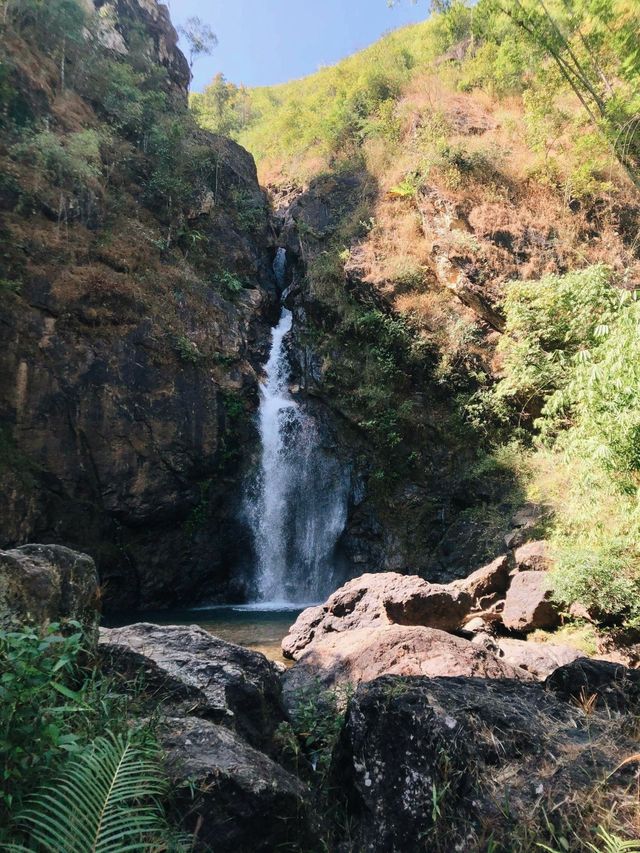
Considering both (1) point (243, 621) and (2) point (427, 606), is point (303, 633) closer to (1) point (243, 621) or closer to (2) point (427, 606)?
(2) point (427, 606)

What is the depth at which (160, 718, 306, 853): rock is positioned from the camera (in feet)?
7.02

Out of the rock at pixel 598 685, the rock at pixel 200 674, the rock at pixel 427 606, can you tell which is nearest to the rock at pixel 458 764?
the rock at pixel 598 685

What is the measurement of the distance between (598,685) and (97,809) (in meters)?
3.11

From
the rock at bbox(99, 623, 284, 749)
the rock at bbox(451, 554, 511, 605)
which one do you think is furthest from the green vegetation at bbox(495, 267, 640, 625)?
the rock at bbox(99, 623, 284, 749)

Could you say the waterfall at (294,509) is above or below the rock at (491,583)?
above

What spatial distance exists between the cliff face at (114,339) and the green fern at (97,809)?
1096cm

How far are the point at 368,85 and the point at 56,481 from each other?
22467 mm

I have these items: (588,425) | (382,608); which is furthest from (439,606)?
(588,425)

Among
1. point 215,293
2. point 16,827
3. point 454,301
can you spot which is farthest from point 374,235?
point 16,827

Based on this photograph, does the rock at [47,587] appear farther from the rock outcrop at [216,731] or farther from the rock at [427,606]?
the rock at [427,606]

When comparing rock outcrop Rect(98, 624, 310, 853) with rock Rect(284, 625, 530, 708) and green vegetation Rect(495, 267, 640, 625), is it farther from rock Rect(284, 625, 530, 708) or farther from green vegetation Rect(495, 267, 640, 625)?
green vegetation Rect(495, 267, 640, 625)

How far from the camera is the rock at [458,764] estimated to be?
2141mm

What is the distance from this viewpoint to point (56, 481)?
1209 cm

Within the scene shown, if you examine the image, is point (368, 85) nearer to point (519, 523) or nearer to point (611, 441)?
point (519, 523)
